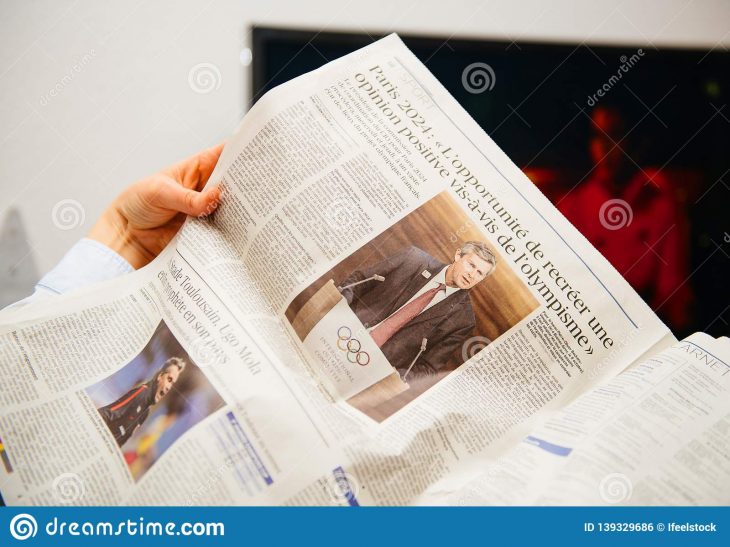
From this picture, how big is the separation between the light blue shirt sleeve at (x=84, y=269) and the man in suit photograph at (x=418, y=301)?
308 mm

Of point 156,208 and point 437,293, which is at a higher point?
point 156,208

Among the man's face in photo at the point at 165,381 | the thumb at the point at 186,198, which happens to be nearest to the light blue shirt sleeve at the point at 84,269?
the thumb at the point at 186,198

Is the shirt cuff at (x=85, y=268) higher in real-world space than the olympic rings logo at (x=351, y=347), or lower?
higher

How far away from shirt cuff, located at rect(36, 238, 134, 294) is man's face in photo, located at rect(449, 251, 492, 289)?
1.28ft

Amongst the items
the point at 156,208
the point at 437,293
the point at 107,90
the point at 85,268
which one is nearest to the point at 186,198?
the point at 156,208

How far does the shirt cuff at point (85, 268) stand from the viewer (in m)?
0.63

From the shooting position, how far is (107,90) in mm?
980

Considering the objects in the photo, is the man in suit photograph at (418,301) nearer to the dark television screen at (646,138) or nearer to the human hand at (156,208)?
the human hand at (156,208)

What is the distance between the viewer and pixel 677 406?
A: 1.46 ft

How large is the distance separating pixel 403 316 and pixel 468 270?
0.24 ft

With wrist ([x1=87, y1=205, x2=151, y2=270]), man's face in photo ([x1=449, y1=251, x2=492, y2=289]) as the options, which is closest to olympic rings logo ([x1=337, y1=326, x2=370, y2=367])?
man's face in photo ([x1=449, y1=251, x2=492, y2=289])

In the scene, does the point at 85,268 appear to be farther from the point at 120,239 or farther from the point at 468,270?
the point at 468,270
